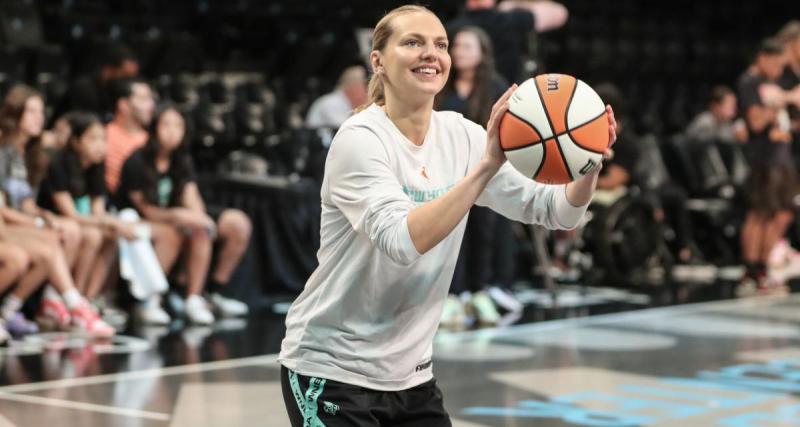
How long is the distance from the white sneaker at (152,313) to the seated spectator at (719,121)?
608cm

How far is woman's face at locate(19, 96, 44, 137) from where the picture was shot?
6.87 m

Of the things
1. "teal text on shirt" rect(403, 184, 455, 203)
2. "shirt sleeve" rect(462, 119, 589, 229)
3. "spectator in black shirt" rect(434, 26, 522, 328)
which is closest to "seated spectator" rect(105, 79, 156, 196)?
"spectator in black shirt" rect(434, 26, 522, 328)

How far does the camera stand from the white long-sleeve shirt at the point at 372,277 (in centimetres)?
280

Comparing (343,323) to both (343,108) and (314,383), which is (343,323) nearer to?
(314,383)

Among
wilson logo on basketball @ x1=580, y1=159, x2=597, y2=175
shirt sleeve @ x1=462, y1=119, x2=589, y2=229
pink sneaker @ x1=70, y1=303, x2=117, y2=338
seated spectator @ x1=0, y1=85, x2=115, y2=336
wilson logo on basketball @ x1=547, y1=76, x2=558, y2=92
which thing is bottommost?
pink sneaker @ x1=70, y1=303, x2=117, y2=338

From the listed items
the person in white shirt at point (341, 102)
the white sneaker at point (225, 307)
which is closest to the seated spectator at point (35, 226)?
the white sneaker at point (225, 307)

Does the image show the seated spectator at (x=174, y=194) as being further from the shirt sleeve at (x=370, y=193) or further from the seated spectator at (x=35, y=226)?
the shirt sleeve at (x=370, y=193)

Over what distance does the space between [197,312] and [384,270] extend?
15.6 feet

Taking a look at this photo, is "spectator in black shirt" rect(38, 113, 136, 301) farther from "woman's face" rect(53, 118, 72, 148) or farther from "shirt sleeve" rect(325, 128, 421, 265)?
"shirt sleeve" rect(325, 128, 421, 265)

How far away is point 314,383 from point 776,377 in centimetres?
363

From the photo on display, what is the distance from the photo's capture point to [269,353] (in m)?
6.34

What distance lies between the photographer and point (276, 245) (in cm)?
844

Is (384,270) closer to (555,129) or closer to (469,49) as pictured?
(555,129)

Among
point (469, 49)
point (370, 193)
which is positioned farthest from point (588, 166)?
point (469, 49)
